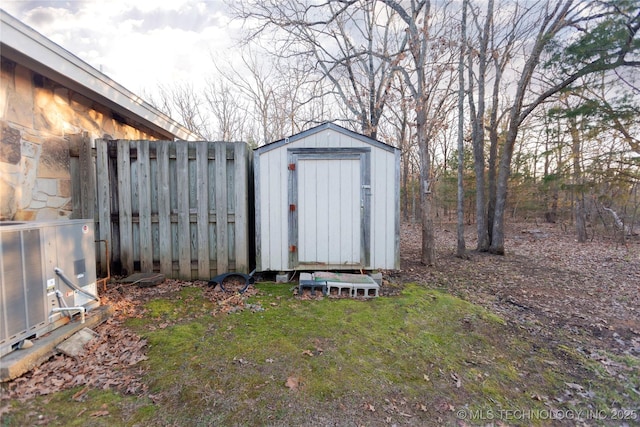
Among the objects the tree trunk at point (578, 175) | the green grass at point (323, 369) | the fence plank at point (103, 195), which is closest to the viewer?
the green grass at point (323, 369)

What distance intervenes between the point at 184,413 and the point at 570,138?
42.7ft

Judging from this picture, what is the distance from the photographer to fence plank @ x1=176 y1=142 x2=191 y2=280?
3994mm

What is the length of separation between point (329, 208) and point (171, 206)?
2425mm

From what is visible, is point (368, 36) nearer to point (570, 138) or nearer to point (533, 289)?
point (570, 138)

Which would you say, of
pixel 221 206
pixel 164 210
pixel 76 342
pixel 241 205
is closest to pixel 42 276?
pixel 76 342

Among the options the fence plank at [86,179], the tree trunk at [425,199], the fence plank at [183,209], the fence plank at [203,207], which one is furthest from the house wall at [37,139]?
the tree trunk at [425,199]

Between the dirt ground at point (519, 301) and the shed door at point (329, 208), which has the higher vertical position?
the shed door at point (329, 208)

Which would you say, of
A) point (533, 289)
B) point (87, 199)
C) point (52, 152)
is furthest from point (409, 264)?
point (52, 152)

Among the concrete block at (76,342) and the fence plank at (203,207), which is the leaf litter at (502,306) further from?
the fence plank at (203,207)

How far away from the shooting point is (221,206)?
161 inches

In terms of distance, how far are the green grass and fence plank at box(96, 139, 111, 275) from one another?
4.81 feet

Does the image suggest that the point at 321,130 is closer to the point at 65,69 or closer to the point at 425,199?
the point at 425,199

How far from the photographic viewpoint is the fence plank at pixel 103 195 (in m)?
3.87

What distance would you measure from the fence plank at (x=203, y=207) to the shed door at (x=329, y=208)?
1.30 metres
